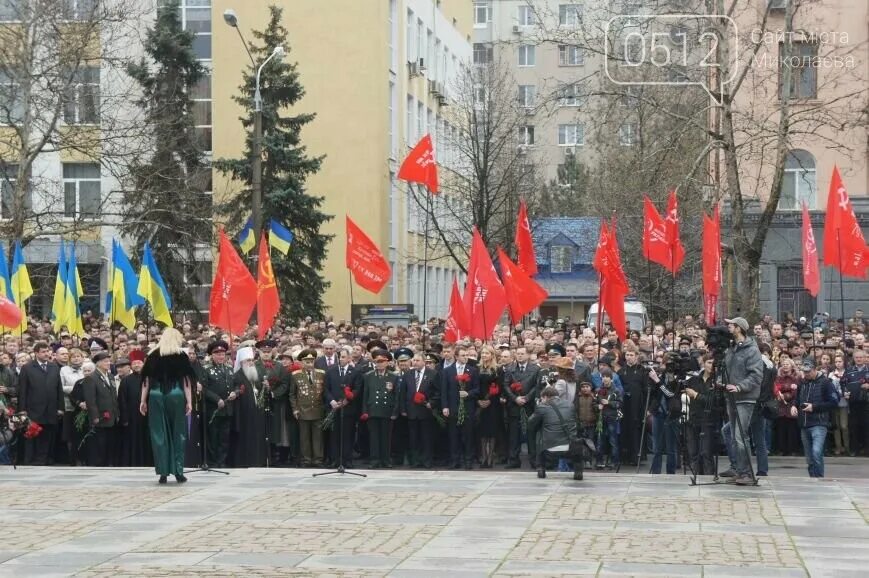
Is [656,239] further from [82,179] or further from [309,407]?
[82,179]

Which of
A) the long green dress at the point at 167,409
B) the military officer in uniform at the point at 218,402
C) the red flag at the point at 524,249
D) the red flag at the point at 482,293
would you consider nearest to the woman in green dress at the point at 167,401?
the long green dress at the point at 167,409

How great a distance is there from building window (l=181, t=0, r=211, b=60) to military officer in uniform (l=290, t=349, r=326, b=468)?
32.6m

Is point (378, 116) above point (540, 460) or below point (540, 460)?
above

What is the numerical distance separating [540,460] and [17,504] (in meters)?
5.85


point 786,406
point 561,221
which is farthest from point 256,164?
point 561,221

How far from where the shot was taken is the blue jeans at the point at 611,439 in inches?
806

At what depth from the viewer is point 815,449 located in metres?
18.8

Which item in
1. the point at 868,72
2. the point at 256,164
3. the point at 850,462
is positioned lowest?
the point at 850,462

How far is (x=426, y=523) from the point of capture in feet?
44.2

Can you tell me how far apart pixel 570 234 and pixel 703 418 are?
45.4 meters

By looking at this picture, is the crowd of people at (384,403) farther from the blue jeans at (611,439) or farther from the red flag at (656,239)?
the red flag at (656,239)

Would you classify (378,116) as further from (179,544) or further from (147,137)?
(179,544)

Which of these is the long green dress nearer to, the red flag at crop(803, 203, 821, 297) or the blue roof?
the red flag at crop(803, 203, 821, 297)

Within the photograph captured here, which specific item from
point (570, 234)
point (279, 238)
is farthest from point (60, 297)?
point (570, 234)
